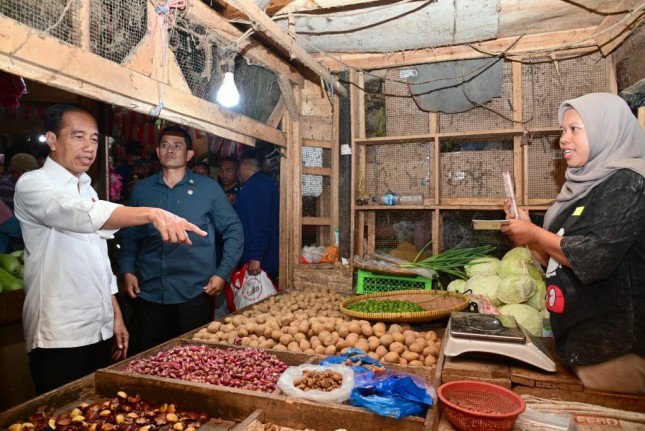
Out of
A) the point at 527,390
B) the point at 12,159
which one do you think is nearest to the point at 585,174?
the point at 527,390

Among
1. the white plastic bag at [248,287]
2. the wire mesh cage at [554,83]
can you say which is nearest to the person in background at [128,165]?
the white plastic bag at [248,287]

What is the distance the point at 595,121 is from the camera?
2201mm

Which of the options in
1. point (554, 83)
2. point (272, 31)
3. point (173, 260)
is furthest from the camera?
point (554, 83)

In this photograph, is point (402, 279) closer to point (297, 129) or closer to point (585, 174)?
point (297, 129)

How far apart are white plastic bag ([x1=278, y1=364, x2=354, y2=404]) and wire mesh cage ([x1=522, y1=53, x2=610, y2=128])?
3.80 meters

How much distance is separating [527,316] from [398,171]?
2.29 meters

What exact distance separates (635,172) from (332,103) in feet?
12.6

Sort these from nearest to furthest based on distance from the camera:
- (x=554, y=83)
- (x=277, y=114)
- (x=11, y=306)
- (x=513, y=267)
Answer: (x=11, y=306) < (x=513, y=267) < (x=554, y=83) < (x=277, y=114)

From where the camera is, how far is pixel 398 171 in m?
5.34

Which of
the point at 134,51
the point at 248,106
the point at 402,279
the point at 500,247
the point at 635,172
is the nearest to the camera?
the point at 635,172

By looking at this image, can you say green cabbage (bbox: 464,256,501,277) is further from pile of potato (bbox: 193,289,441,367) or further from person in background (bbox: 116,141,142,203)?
person in background (bbox: 116,141,142,203)

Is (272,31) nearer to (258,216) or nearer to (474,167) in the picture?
(258,216)

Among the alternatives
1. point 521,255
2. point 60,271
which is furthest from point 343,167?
point 60,271

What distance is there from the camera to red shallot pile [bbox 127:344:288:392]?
7.60ft
